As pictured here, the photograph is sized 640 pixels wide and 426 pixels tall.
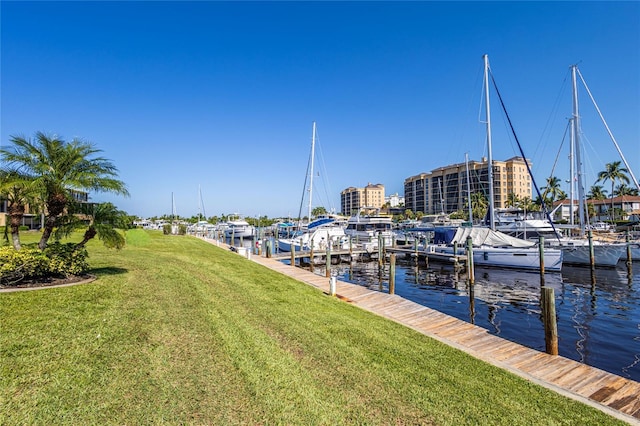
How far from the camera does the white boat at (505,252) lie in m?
26.5

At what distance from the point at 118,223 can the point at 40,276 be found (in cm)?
245

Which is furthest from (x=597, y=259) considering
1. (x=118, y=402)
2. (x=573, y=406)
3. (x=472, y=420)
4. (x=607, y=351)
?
(x=118, y=402)

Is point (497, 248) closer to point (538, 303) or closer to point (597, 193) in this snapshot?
point (538, 303)

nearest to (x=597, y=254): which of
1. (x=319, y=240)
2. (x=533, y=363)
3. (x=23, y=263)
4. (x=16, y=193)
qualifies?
(x=319, y=240)

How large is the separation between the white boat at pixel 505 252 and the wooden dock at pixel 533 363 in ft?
53.2

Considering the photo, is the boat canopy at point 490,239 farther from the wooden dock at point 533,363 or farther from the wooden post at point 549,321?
the wooden post at point 549,321

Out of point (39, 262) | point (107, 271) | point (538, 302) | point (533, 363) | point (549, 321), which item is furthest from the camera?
point (538, 302)

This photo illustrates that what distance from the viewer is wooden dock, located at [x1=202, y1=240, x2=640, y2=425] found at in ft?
20.2

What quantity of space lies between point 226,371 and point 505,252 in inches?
1099

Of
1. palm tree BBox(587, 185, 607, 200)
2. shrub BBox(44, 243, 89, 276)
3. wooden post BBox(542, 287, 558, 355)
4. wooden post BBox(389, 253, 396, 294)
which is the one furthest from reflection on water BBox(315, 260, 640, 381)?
palm tree BBox(587, 185, 607, 200)

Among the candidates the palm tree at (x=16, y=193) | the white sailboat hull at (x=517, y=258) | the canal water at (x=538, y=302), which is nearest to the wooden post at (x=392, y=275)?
the canal water at (x=538, y=302)

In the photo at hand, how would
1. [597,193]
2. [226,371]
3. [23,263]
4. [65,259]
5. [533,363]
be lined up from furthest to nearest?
1. [597,193]
2. [65,259]
3. [23,263]
4. [533,363]
5. [226,371]

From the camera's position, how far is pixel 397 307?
40.5 feet

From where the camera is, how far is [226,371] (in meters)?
5.86
